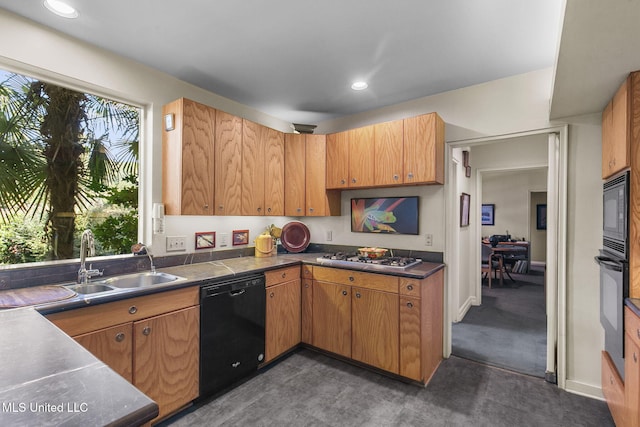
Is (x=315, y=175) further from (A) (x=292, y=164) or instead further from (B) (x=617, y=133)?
(B) (x=617, y=133)

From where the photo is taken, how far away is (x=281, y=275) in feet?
9.18

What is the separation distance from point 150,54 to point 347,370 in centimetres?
299

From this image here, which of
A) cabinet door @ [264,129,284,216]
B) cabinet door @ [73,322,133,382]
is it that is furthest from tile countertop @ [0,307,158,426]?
cabinet door @ [264,129,284,216]

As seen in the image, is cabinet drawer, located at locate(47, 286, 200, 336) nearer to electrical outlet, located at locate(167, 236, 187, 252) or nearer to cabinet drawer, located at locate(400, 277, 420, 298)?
electrical outlet, located at locate(167, 236, 187, 252)

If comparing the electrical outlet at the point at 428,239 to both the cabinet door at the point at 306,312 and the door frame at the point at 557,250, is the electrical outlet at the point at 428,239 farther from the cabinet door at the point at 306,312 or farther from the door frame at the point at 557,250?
the cabinet door at the point at 306,312

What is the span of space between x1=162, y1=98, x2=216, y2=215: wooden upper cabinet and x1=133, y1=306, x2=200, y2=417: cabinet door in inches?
33.3

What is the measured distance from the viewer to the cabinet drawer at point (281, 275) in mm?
2675

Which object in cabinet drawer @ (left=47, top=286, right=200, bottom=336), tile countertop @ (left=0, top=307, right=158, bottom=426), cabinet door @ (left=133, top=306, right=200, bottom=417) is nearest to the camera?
tile countertop @ (left=0, top=307, right=158, bottom=426)

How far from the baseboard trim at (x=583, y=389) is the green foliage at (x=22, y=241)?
12.9ft

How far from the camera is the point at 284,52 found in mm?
2223

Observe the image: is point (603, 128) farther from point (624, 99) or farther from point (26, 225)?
point (26, 225)

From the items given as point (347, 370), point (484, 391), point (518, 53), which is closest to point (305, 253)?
point (347, 370)

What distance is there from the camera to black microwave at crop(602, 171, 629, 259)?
5.55 ft

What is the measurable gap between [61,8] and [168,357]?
220 cm
